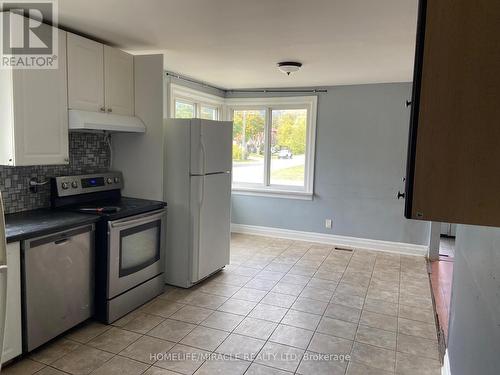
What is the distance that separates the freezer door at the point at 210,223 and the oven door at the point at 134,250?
34 centimetres

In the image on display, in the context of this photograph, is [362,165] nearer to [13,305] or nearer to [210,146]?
[210,146]

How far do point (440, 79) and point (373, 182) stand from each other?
14.2 ft

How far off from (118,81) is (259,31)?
53.5 inches

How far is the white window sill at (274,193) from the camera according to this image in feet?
17.4

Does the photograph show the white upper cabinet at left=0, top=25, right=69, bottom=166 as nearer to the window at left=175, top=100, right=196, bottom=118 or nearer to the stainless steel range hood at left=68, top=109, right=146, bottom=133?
the stainless steel range hood at left=68, top=109, right=146, bottom=133

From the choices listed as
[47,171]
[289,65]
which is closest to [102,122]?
[47,171]

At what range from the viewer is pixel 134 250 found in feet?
9.75

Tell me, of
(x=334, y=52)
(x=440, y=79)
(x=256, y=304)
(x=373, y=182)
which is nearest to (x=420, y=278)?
(x=373, y=182)

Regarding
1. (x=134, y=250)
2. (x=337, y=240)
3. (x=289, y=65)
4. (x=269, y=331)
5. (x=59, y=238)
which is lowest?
(x=269, y=331)

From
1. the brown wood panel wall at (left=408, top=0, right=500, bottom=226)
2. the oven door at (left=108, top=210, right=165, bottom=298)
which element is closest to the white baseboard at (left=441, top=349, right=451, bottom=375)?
the brown wood panel wall at (left=408, top=0, right=500, bottom=226)

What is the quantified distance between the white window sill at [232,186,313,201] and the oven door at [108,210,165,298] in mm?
2483

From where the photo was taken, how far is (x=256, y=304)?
320cm

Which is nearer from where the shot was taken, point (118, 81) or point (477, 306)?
point (477, 306)

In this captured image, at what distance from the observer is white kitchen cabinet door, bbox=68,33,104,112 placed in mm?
2729
